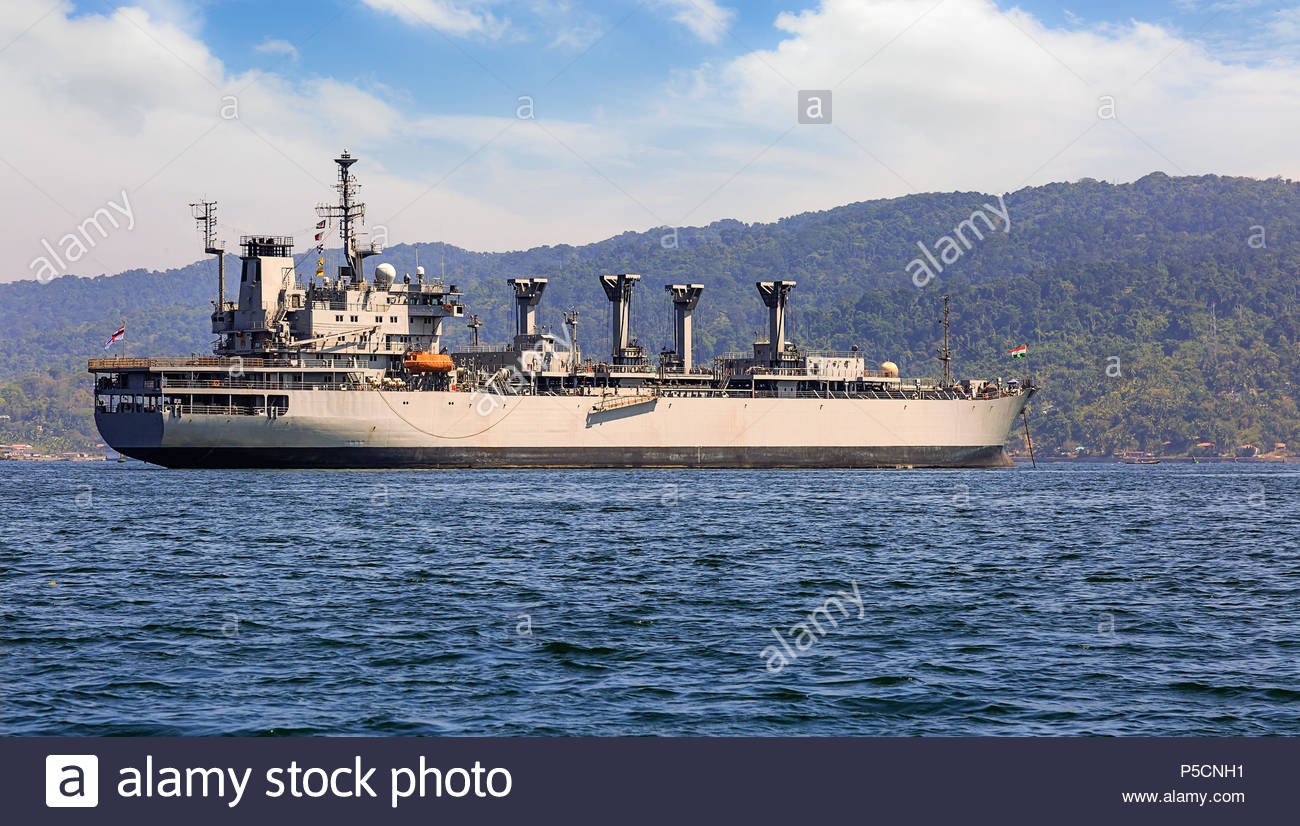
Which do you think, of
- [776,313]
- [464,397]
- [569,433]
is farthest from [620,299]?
[464,397]

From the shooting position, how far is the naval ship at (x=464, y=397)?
243 ft

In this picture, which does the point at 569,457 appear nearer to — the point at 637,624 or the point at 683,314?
the point at 683,314

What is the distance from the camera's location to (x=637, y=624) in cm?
2339

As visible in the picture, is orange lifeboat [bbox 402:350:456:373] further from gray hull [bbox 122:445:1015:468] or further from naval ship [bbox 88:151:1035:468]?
gray hull [bbox 122:445:1015:468]

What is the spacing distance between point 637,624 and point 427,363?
58.0 m

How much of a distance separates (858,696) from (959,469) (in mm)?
83644

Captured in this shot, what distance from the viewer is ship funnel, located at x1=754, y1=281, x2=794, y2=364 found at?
97.7 meters

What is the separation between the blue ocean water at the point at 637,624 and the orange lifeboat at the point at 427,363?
3183 cm

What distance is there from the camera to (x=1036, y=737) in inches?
612

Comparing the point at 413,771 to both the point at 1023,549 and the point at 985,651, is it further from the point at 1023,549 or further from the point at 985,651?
the point at 1023,549

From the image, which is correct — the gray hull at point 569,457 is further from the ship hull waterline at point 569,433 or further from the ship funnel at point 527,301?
the ship funnel at point 527,301

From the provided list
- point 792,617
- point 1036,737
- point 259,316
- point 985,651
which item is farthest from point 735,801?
point 259,316

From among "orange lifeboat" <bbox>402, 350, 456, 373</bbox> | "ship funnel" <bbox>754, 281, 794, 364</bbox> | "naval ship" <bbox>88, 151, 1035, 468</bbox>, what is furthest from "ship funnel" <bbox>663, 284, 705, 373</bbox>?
"orange lifeboat" <bbox>402, 350, 456, 373</bbox>

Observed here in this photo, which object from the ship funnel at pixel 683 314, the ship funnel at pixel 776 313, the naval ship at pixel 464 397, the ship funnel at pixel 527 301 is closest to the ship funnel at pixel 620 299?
the naval ship at pixel 464 397
